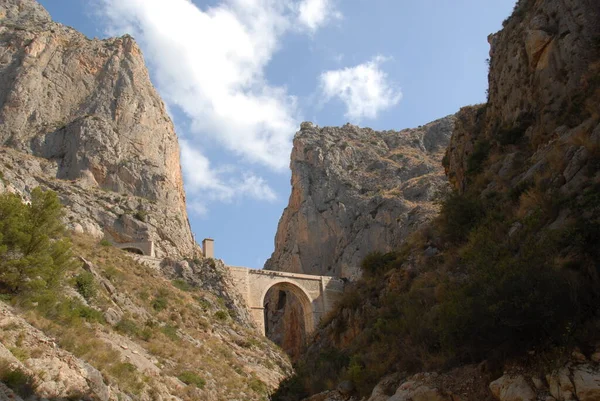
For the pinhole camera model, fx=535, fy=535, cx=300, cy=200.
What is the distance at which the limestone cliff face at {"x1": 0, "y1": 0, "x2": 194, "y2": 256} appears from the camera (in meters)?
41.1

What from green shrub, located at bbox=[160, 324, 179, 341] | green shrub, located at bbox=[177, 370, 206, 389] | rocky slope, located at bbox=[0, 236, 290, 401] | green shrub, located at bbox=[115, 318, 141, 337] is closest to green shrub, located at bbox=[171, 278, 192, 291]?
rocky slope, located at bbox=[0, 236, 290, 401]

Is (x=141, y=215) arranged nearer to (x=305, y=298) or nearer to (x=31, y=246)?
(x=305, y=298)

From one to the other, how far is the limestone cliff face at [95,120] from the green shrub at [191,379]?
64.4ft

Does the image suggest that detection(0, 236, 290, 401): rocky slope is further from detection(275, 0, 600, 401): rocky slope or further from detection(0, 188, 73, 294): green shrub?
detection(275, 0, 600, 401): rocky slope

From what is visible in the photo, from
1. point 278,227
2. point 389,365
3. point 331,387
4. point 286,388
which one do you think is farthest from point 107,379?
point 278,227

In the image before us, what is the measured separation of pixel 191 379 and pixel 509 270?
Result: 13539 millimetres

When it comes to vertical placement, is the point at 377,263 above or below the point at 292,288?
below

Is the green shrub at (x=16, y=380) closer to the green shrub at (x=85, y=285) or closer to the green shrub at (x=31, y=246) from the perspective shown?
the green shrub at (x=31, y=246)

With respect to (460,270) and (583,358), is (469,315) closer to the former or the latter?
(583,358)

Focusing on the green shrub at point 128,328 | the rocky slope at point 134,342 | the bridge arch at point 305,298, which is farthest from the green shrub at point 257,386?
the bridge arch at point 305,298

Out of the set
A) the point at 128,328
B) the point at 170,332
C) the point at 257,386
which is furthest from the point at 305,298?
the point at 128,328

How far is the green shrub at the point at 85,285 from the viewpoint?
18875mm

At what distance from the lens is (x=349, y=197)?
55.4m

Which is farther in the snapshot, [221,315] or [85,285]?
[221,315]
